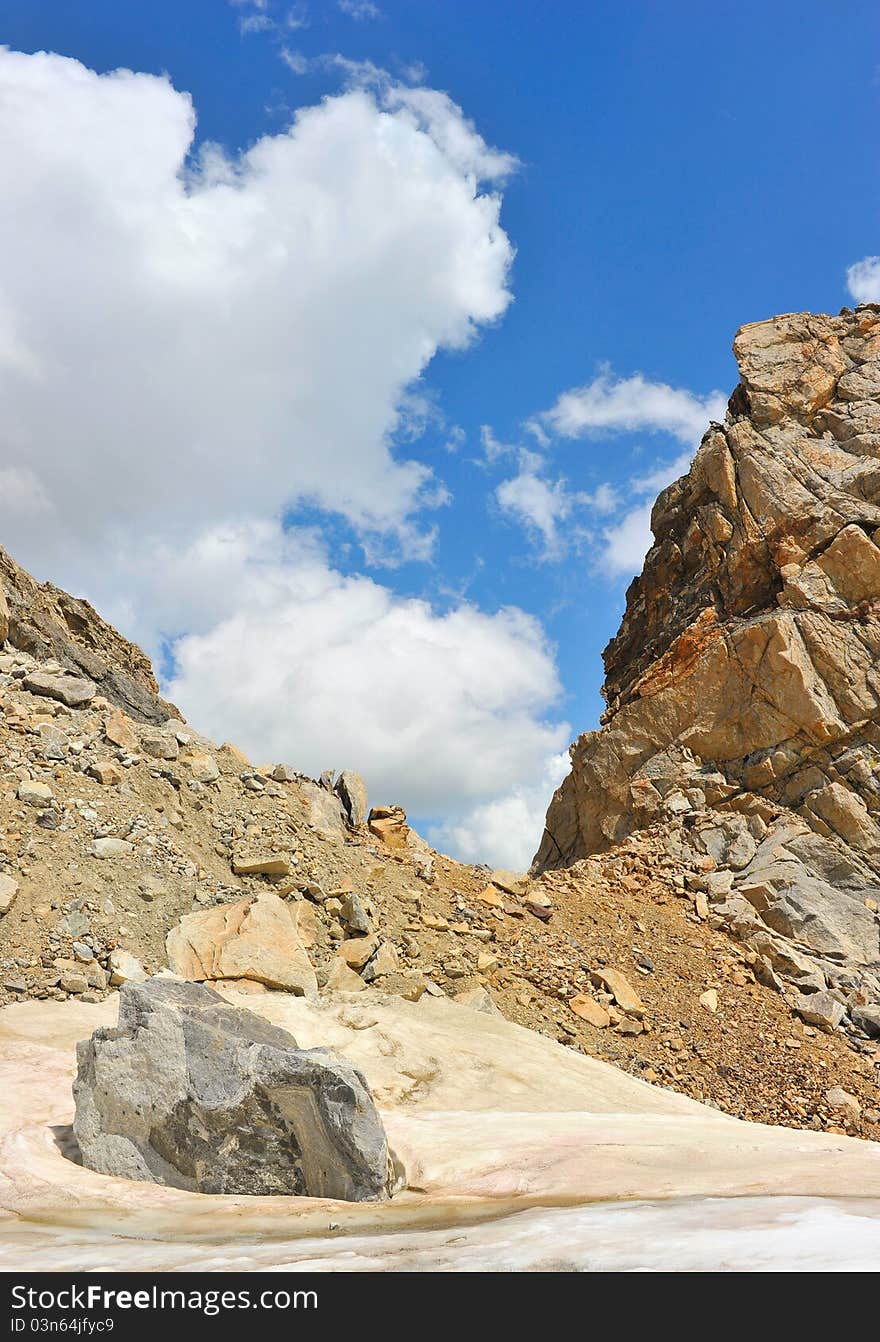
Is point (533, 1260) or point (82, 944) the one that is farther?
point (82, 944)

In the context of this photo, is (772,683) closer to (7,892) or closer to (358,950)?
(358,950)

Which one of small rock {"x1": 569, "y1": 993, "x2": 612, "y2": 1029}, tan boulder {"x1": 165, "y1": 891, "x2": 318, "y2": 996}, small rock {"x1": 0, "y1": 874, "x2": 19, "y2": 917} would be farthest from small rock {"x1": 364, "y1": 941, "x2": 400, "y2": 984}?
small rock {"x1": 0, "y1": 874, "x2": 19, "y2": 917}

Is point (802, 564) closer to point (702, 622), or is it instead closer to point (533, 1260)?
point (702, 622)

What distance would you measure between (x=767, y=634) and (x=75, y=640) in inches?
770

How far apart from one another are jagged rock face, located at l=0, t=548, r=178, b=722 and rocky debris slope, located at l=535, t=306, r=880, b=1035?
1327 cm

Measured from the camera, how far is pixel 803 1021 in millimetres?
15961

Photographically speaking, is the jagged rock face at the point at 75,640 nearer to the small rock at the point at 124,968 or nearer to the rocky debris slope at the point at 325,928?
the rocky debris slope at the point at 325,928

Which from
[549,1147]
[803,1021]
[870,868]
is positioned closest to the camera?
[549,1147]

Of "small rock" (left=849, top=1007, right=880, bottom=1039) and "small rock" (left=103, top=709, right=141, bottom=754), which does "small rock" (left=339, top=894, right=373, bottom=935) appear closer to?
"small rock" (left=103, top=709, right=141, bottom=754)

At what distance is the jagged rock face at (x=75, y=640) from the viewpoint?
67.4 ft

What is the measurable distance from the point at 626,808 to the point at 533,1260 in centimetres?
2084

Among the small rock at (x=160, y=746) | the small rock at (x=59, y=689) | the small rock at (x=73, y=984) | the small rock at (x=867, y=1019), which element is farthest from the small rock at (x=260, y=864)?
the small rock at (x=867, y=1019)

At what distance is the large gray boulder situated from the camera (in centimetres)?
636
